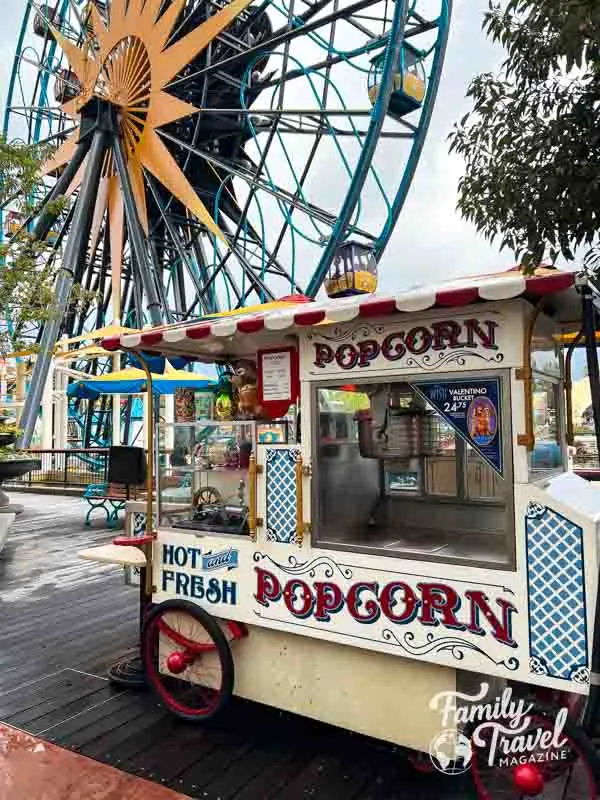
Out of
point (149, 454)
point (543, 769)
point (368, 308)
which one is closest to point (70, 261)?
point (149, 454)

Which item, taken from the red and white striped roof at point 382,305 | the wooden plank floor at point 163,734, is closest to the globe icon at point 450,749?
the wooden plank floor at point 163,734

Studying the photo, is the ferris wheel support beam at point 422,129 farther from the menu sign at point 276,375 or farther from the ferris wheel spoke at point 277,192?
the menu sign at point 276,375

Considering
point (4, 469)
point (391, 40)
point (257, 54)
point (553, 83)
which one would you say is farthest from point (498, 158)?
point (257, 54)

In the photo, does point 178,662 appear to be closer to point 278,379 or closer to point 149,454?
point 149,454

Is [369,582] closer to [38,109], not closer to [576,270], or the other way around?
[576,270]

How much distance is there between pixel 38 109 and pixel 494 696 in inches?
712

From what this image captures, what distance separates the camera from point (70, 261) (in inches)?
508

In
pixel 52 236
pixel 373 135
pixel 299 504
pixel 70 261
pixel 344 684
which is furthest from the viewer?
pixel 52 236

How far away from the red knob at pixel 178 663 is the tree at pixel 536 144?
245 centimetres

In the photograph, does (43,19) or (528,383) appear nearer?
(528,383)

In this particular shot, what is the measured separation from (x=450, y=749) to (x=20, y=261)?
6.72m

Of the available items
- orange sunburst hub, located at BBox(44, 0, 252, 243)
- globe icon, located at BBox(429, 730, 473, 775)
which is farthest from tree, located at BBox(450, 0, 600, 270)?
orange sunburst hub, located at BBox(44, 0, 252, 243)

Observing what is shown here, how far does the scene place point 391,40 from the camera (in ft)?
31.3

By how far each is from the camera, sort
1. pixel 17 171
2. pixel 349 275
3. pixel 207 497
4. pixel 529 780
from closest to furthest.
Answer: pixel 529 780, pixel 207 497, pixel 349 275, pixel 17 171
